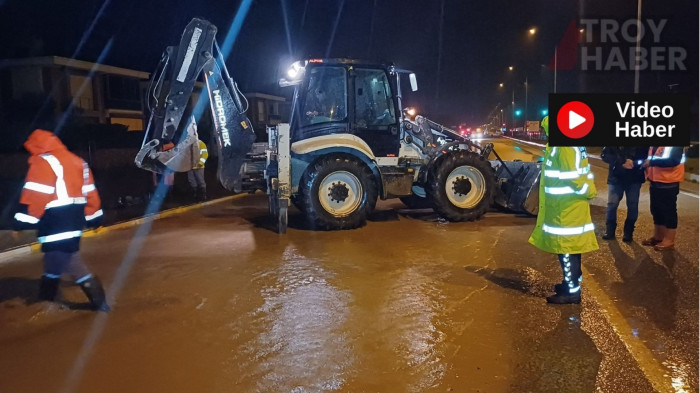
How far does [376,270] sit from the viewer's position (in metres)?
7.04

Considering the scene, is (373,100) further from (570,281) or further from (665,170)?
(570,281)

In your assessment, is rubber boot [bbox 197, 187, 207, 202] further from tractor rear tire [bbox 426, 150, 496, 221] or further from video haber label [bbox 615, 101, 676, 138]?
video haber label [bbox 615, 101, 676, 138]

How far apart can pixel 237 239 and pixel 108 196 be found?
21.3ft

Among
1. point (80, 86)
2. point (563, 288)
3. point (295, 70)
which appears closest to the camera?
point (563, 288)

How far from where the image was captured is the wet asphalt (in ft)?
13.5

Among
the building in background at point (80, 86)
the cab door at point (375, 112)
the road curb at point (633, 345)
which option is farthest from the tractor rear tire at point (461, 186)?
the building in background at point (80, 86)

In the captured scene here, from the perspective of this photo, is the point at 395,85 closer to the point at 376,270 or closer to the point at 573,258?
the point at 376,270

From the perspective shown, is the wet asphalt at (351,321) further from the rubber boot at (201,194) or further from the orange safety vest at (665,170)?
the rubber boot at (201,194)

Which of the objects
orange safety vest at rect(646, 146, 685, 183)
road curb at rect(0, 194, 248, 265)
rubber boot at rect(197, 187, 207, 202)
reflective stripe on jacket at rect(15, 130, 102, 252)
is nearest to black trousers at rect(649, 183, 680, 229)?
orange safety vest at rect(646, 146, 685, 183)

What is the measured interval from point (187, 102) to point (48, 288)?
4.49 metres

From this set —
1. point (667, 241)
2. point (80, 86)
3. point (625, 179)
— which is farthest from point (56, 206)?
point (80, 86)

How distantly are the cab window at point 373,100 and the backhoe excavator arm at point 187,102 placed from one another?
1.92m

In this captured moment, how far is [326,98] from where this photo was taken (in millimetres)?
10078

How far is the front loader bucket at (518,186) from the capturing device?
411 inches
